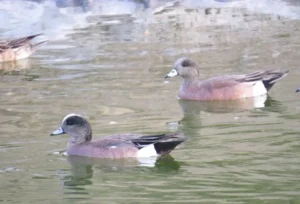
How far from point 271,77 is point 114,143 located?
12.7 feet

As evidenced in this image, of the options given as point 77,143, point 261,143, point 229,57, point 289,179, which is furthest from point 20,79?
point 289,179

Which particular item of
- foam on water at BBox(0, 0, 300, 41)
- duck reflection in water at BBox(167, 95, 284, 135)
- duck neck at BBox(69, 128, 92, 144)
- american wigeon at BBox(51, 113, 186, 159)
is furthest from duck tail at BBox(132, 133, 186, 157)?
foam on water at BBox(0, 0, 300, 41)

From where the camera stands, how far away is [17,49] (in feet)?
55.6

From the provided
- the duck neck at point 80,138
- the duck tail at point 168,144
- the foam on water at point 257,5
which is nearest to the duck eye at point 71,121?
the duck neck at point 80,138

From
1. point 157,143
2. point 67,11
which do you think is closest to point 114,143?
point 157,143

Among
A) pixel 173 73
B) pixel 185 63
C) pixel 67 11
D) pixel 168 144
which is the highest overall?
pixel 67 11

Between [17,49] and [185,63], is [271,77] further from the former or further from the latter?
[17,49]

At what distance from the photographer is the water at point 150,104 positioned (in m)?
8.43

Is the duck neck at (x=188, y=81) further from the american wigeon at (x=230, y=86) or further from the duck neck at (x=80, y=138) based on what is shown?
the duck neck at (x=80, y=138)

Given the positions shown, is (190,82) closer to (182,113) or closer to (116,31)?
(182,113)

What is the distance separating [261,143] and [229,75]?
3.84 m

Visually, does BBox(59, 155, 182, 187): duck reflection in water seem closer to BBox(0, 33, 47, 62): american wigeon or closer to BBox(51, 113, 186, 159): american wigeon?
BBox(51, 113, 186, 159): american wigeon

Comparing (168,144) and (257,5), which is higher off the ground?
(257,5)

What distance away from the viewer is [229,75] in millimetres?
13414
